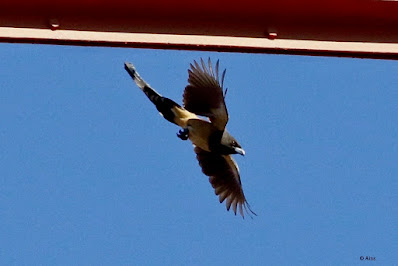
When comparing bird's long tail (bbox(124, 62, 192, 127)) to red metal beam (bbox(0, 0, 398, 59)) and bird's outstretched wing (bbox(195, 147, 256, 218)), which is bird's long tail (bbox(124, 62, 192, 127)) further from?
red metal beam (bbox(0, 0, 398, 59))

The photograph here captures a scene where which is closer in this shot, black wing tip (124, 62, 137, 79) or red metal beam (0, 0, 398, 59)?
red metal beam (0, 0, 398, 59)

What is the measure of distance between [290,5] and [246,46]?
19 centimetres

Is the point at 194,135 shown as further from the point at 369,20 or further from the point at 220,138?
the point at 369,20

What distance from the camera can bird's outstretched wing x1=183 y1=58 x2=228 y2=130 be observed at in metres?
4.20

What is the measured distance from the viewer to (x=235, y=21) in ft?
10.5

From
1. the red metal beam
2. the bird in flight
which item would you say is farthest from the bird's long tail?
the red metal beam

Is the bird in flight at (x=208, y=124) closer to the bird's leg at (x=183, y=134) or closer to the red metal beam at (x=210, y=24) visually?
the bird's leg at (x=183, y=134)

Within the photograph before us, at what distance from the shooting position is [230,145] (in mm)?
4645

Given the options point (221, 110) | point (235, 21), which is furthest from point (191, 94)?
point (235, 21)

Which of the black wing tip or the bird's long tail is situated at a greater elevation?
the black wing tip

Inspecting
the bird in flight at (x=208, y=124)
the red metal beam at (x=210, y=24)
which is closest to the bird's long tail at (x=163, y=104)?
the bird in flight at (x=208, y=124)

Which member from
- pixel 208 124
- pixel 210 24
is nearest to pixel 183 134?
pixel 208 124

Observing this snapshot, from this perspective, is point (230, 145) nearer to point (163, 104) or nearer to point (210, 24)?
point (163, 104)

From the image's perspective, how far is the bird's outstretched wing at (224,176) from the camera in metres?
4.77
